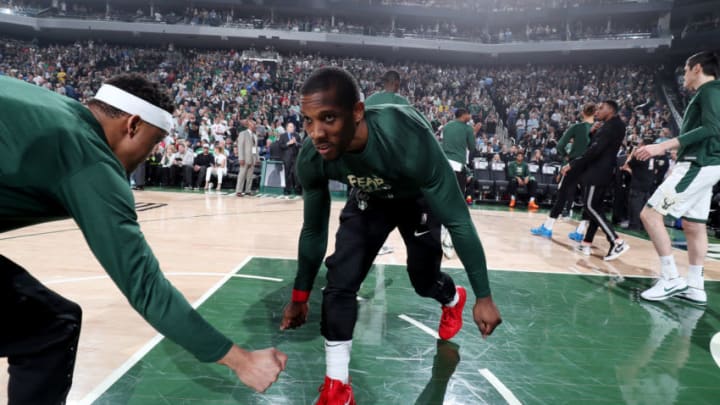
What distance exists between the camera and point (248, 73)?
1049 inches

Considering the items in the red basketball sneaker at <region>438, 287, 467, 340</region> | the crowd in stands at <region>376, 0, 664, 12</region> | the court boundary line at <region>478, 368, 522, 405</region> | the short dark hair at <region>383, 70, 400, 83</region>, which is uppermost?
the crowd in stands at <region>376, 0, 664, 12</region>

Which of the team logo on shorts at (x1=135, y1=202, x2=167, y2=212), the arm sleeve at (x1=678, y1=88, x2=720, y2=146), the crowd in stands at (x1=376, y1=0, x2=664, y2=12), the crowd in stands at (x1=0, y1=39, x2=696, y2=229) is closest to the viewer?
the arm sleeve at (x1=678, y1=88, x2=720, y2=146)

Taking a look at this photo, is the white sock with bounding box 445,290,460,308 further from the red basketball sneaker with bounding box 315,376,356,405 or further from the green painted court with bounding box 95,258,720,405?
the red basketball sneaker with bounding box 315,376,356,405

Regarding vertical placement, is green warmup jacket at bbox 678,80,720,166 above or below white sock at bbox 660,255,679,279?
above

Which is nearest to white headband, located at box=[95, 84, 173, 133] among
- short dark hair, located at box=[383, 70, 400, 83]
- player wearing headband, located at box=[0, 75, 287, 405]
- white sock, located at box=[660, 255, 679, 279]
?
player wearing headband, located at box=[0, 75, 287, 405]

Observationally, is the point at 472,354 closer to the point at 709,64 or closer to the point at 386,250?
the point at 386,250

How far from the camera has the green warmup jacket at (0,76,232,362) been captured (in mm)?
1168

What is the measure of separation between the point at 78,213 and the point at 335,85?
3.54ft

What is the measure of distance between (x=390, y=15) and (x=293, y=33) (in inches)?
343

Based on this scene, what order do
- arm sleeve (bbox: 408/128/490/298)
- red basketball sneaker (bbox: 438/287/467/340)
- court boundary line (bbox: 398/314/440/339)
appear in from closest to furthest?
1. arm sleeve (bbox: 408/128/490/298)
2. red basketball sneaker (bbox: 438/287/467/340)
3. court boundary line (bbox: 398/314/440/339)

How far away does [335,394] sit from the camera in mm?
2172

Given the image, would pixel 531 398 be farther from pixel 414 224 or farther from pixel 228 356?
pixel 228 356

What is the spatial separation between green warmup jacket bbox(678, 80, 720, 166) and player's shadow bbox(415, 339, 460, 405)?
9.08 feet

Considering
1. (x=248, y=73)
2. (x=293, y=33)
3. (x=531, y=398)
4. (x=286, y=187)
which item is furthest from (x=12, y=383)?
(x=293, y=33)
